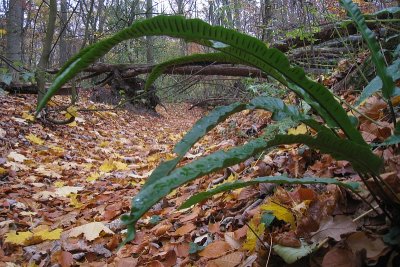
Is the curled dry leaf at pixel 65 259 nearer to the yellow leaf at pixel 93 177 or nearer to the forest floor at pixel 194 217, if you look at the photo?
the forest floor at pixel 194 217

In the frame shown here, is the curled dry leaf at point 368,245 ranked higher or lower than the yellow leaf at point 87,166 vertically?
higher

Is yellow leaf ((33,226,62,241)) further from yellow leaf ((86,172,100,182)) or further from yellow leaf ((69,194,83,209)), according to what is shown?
yellow leaf ((86,172,100,182))

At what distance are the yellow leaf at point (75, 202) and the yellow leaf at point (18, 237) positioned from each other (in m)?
0.57

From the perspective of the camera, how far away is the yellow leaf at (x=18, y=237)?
6.20 ft

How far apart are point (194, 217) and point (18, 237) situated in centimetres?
94

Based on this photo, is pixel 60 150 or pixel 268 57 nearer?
pixel 268 57

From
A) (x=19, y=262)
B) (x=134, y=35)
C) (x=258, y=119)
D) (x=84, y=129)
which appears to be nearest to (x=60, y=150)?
(x=84, y=129)

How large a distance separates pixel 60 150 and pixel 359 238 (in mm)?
3787

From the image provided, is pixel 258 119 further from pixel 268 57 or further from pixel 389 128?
pixel 268 57

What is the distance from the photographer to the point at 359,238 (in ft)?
3.17

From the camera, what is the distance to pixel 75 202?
2637 mm

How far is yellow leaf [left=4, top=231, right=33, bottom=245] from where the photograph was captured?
1.89 meters

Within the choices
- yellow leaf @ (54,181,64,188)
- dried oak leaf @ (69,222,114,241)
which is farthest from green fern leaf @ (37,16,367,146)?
yellow leaf @ (54,181,64,188)

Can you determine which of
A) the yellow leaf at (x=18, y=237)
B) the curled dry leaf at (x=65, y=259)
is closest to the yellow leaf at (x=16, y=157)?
the yellow leaf at (x=18, y=237)
